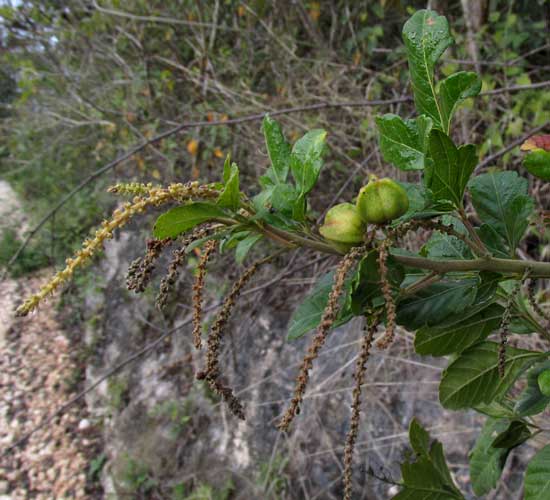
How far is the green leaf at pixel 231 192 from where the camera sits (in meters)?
Answer: 0.47

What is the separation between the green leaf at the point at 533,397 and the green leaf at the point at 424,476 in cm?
17

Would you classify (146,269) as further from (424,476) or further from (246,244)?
(424,476)

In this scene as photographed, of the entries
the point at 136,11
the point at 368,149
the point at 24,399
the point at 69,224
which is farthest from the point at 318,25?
the point at 24,399

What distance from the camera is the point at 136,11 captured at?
13.0 feet

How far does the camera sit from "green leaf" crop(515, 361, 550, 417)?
70 centimetres

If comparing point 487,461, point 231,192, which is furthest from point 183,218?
point 487,461

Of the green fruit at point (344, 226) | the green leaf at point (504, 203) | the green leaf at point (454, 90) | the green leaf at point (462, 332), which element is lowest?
the green leaf at point (462, 332)

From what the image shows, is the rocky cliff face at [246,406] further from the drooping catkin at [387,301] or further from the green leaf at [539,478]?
the drooping catkin at [387,301]

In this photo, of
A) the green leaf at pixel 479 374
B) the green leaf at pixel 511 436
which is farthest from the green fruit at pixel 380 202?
the green leaf at pixel 511 436

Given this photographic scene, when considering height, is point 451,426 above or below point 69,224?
below

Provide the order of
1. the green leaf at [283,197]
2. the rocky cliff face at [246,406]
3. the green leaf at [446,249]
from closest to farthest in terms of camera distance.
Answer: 1. the green leaf at [283,197]
2. the green leaf at [446,249]
3. the rocky cliff face at [246,406]

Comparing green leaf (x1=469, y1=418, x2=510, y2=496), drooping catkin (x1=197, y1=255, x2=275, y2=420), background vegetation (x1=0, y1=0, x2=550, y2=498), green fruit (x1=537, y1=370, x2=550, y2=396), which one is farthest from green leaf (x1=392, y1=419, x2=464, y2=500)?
background vegetation (x1=0, y1=0, x2=550, y2=498)

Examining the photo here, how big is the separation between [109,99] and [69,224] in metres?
1.37

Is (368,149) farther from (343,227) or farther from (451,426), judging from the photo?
(343,227)
